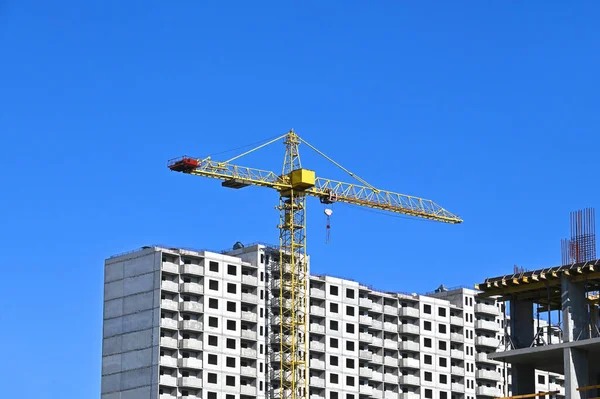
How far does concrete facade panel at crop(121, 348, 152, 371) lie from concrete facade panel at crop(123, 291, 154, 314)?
5158 mm

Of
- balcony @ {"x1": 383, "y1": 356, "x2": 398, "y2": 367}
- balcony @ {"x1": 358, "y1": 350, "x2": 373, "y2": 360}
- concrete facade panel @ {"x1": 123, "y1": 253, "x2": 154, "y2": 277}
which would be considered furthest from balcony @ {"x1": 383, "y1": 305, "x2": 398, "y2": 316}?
concrete facade panel @ {"x1": 123, "y1": 253, "x2": 154, "y2": 277}

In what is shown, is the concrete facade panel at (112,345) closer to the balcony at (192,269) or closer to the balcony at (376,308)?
the balcony at (192,269)

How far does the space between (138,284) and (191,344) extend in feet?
32.3

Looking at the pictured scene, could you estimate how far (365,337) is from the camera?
19162 cm

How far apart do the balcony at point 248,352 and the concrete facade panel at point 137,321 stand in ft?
42.6

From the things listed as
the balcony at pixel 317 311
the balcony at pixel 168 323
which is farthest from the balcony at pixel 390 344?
the balcony at pixel 168 323

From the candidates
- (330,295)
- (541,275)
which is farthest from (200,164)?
(541,275)

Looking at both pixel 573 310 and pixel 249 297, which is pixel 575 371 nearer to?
pixel 573 310

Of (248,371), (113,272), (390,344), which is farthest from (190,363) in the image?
(390,344)

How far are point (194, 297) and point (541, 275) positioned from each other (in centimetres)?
10331

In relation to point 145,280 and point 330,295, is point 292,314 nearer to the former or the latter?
point 330,295

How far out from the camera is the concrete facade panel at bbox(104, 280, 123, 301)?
175 meters

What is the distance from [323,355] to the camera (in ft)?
612

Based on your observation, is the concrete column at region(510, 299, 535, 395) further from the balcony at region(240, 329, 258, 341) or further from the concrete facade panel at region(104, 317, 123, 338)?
the concrete facade panel at region(104, 317, 123, 338)
